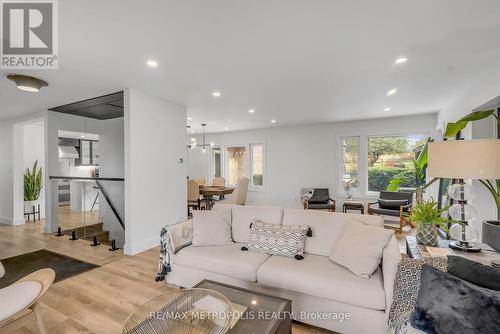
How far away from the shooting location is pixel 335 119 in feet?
19.5

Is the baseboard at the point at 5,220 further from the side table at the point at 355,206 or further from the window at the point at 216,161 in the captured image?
the side table at the point at 355,206

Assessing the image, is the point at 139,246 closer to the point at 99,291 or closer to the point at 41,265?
the point at 99,291

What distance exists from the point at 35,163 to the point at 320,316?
719 centimetres

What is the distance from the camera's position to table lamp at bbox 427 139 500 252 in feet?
5.28

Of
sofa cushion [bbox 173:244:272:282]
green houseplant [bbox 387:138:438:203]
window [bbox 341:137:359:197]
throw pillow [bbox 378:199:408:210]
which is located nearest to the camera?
sofa cushion [bbox 173:244:272:282]

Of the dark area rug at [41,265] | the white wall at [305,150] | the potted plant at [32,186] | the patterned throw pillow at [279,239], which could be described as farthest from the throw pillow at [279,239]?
the potted plant at [32,186]

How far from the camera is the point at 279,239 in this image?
2326 millimetres

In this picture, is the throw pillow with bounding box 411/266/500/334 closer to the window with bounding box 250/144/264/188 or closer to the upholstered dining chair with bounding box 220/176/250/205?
the upholstered dining chair with bounding box 220/176/250/205

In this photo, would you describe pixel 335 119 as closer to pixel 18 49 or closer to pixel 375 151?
pixel 375 151

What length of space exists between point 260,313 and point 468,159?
1.80m

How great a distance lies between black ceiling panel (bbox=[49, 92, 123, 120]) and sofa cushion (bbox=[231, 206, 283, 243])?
274cm

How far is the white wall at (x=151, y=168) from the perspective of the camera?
348 centimetres

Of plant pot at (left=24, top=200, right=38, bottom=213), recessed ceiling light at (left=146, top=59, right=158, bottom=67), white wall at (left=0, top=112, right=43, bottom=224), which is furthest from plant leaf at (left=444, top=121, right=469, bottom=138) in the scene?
plant pot at (left=24, top=200, right=38, bottom=213)

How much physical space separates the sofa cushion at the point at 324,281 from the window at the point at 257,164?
5448 millimetres
